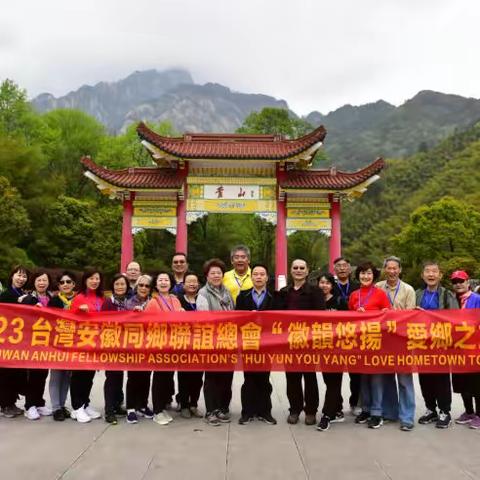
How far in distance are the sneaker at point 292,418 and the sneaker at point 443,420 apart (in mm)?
1484

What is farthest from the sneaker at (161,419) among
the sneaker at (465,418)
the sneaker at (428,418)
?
the sneaker at (465,418)

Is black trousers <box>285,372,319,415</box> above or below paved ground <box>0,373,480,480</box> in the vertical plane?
above

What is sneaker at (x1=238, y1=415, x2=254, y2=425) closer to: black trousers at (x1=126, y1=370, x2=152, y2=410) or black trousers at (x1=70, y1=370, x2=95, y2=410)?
black trousers at (x1=126, y1=370, x2=152, y2=410)

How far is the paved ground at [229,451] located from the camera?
3.65m

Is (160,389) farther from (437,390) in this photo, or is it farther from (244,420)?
(437,390)

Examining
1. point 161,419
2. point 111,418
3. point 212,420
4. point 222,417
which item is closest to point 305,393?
point 222,417

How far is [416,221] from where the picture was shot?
2841cm

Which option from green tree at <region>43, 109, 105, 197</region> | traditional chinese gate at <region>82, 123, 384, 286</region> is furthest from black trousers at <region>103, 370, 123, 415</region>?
green tree at <region>43, 109, 105, 197</region>

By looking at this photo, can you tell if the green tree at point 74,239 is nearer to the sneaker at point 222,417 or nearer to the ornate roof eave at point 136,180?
the ornate roof eave at point 136,180

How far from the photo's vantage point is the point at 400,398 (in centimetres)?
494

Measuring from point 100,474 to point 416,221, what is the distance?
27719 mm

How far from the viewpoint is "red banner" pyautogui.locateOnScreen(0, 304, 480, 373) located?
16.8ft

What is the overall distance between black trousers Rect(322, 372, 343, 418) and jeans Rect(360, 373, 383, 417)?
1.11 ft

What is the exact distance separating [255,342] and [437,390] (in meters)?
2.07
